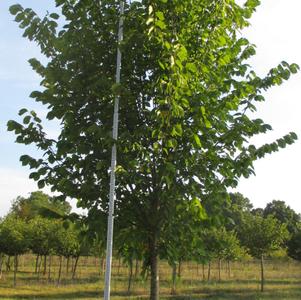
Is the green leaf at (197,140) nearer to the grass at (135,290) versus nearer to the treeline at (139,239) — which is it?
the treeline at (139,239)

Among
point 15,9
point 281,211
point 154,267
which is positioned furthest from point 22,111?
point 281,211

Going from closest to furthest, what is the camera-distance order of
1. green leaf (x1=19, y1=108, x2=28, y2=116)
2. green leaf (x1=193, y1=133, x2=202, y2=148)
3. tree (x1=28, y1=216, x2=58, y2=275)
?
green leaf (x1=193, y1=133, x2=202, y2=148), green leaf (x1=19, y1=108, x2=28, y2=116), tree (x1=28, y1=216, x2=58, y2=275)

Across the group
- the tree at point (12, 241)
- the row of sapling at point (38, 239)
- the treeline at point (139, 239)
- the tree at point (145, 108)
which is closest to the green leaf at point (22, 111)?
the tree at point (145, 108)

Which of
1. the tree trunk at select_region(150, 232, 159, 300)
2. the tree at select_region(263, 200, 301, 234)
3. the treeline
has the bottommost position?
the tree trunk at select_region(150, 232, 159, 300)

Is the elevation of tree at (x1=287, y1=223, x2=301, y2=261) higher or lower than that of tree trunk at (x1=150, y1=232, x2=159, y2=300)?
higher

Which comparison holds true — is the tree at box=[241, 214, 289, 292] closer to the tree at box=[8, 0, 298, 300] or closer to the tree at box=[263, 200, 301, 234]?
the tree at box=[8, 0, 298, 300]

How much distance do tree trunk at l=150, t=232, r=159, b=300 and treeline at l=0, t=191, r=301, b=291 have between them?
0.10m

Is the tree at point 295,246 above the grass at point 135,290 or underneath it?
above

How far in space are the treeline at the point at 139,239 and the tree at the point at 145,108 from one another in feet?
0.69

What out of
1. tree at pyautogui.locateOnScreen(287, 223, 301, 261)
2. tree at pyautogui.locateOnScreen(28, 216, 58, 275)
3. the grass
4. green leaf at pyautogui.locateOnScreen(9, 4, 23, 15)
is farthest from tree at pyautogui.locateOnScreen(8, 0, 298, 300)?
tree at pyautogui.locateOnScreen(287, 223, 301, 261)

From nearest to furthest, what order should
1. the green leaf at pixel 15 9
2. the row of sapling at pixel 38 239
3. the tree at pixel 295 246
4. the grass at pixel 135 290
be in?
1. the green leaf at pixel 15 9
2. the grass at pixel 135 290
3. the row of sapling at pixel 38 239
4. the tree at pixel 295 246

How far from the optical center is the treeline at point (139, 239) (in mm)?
5449

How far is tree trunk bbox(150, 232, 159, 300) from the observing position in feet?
18.0

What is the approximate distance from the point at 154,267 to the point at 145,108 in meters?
1.93
